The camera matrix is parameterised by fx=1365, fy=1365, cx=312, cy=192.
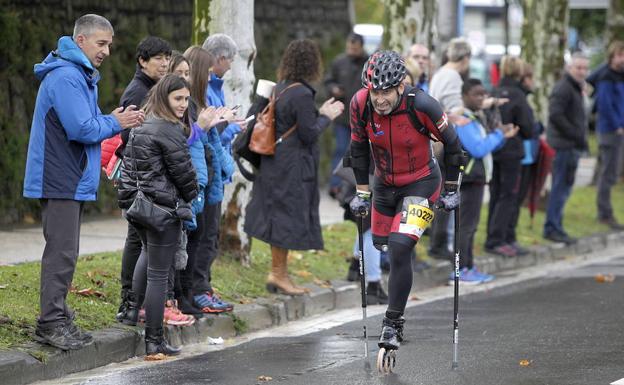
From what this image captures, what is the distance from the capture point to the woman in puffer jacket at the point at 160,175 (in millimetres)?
8758

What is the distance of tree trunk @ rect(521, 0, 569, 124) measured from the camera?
18953mm

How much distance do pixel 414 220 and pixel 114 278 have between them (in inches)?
109

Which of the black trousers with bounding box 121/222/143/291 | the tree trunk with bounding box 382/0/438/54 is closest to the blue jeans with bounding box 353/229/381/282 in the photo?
the black trousers with bounding box 121/222/143/291

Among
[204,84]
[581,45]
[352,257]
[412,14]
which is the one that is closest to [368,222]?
[352,257]

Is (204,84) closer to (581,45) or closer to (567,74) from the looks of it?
(567,74)

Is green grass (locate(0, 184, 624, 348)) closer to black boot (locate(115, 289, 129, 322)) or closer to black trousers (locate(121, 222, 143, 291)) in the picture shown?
black boot (locate(115, 289, 129, 322))

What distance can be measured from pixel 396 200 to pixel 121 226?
18.7ft

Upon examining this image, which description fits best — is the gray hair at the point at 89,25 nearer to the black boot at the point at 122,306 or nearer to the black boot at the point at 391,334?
the black boot at the point at 122,306

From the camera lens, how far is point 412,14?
1548 cm

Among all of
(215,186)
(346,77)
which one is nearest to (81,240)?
(215,186)

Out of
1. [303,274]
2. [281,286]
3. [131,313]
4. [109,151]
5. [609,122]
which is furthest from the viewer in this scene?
[609,122]

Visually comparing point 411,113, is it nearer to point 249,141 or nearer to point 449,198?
point 449,198

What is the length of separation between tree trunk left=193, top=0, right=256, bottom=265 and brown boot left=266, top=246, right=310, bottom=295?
648 mm

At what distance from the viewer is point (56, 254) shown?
8586 millimetres
